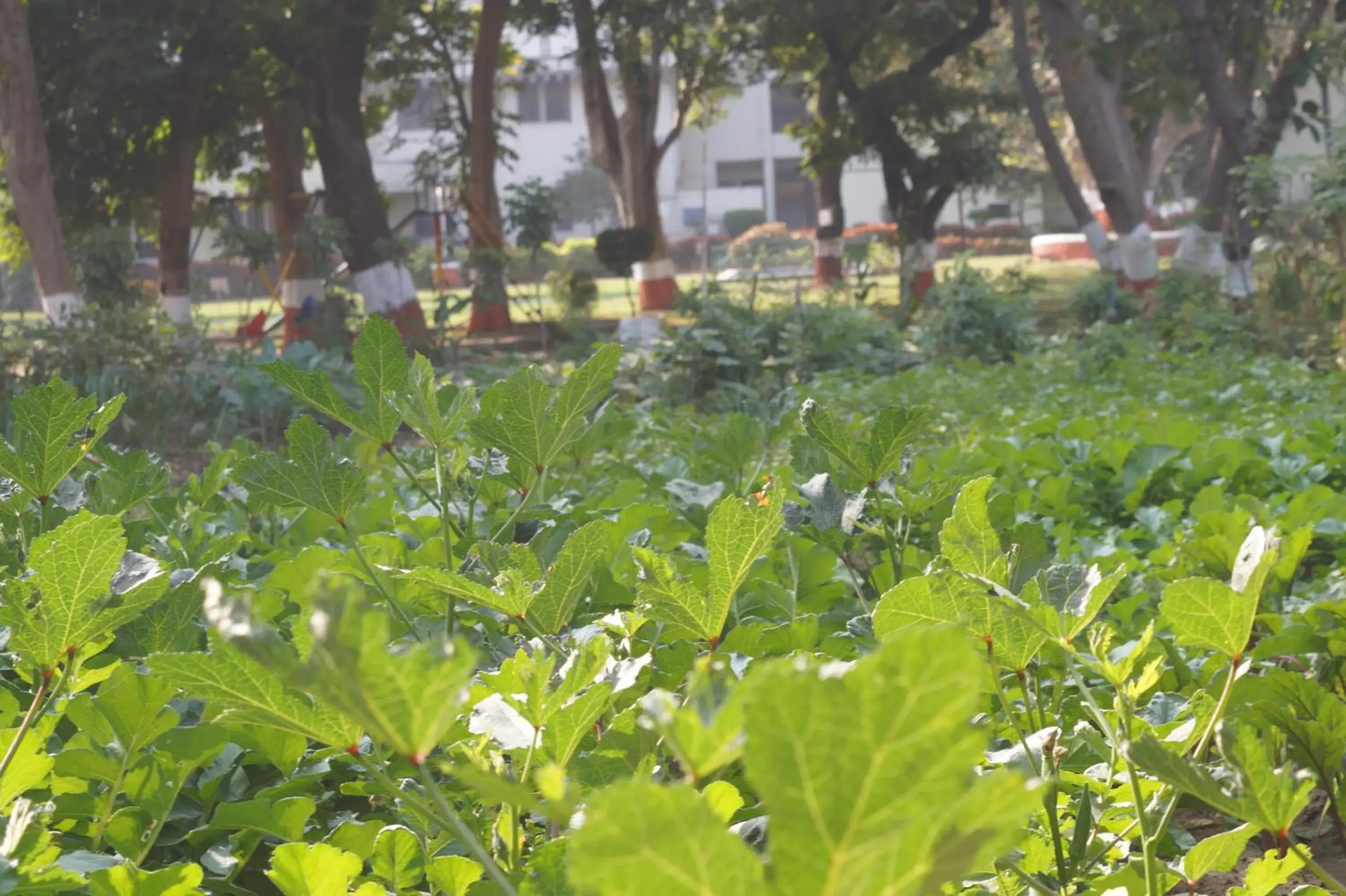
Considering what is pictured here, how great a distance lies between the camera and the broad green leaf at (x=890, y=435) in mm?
1008

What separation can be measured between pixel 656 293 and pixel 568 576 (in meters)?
20.2

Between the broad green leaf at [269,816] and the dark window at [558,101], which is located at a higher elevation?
the dark window at [558,101]

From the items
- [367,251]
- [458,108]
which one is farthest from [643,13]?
[367,251]

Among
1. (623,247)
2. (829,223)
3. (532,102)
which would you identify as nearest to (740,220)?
(532,102)

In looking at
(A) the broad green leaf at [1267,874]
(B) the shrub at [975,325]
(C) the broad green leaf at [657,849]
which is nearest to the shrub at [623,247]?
(B) the shrub at [975,325]

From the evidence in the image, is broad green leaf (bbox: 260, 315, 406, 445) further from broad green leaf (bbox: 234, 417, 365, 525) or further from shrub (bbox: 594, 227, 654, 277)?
shrub (bbox: 594, 227, 654, 277)

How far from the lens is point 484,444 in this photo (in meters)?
1.01

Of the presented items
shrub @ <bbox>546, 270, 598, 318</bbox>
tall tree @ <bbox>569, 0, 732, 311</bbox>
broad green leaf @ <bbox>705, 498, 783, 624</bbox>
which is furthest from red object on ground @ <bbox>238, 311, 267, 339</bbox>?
broad green leaf @ <bbox>705, 498, 783, 624</bbox>

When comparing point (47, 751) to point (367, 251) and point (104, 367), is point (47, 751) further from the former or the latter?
point (367, 251)

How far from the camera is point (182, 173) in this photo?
16344 millimetres

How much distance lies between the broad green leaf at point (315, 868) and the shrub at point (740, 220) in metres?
53.7

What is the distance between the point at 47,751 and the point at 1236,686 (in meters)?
0.80

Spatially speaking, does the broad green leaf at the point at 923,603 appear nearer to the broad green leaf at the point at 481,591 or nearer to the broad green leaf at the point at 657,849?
the broad green leaf at the point at 481,591

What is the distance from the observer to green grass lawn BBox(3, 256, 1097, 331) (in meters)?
16.3
